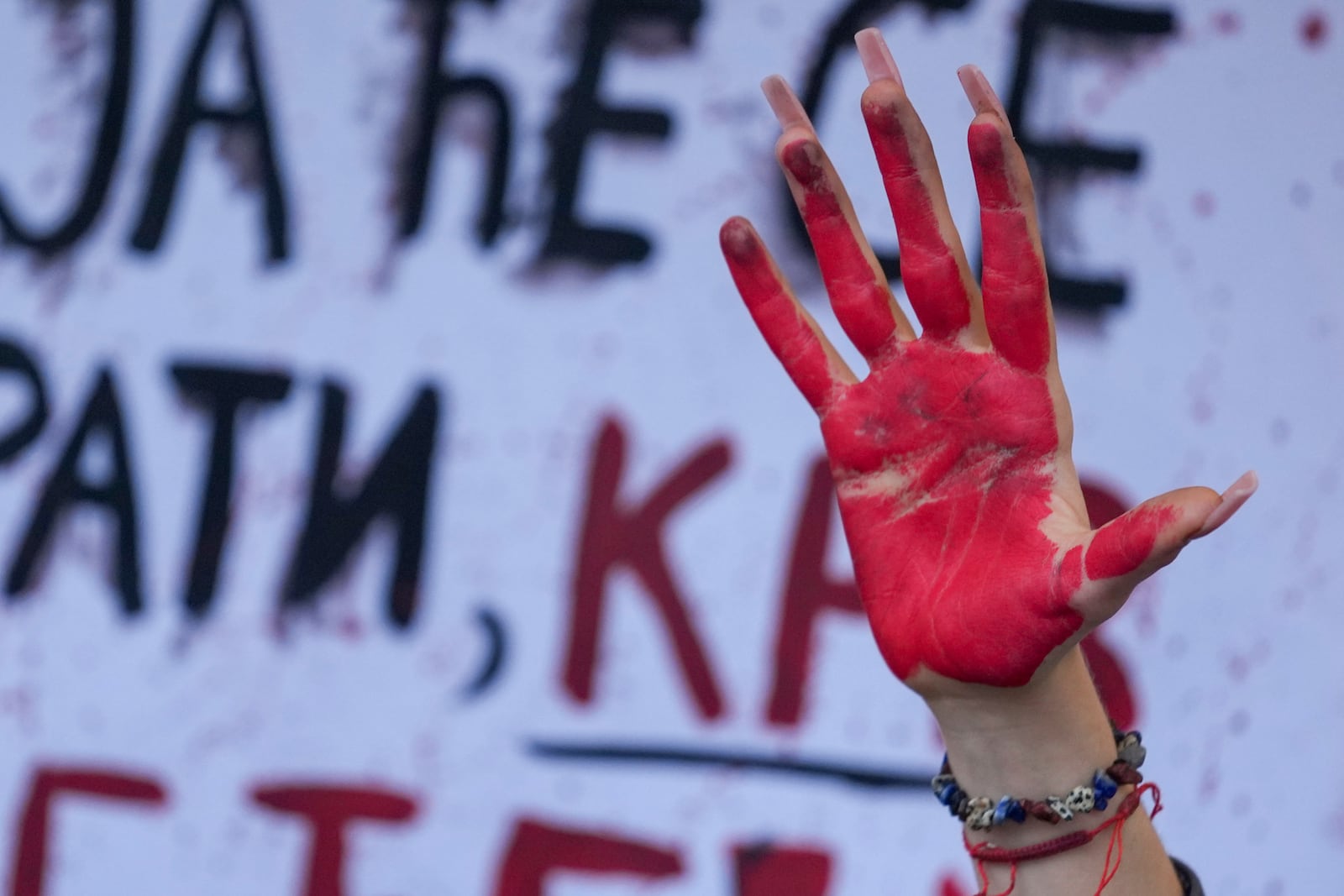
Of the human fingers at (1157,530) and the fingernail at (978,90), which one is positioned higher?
the fingernail at (978,90)

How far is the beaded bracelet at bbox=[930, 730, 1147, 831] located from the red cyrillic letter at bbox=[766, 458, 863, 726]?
741 millimetres

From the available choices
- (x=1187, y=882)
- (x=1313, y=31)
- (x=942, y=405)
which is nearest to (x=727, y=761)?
(x=1187, y=882)

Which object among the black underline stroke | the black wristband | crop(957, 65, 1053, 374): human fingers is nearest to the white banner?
the black underline stroke

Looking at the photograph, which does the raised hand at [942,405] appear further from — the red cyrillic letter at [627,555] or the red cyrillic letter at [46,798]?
the red cyrillic letter at [46,798]

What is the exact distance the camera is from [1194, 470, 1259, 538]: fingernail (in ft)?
1.79

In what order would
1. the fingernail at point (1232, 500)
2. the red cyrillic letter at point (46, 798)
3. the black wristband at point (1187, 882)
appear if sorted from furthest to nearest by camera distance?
the red cyrillic letter at point (46, 798) < the black wristband at point (1187, 882) < the fingernail at point (1232, 500)

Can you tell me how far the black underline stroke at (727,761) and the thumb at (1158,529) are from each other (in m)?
0.94

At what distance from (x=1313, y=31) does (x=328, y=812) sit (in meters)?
1.59

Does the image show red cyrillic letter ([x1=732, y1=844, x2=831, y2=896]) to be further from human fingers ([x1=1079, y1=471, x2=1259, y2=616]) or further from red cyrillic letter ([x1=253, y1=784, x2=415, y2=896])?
human fingers ([x1=1079, y1=471, x2=1259, y2=616])

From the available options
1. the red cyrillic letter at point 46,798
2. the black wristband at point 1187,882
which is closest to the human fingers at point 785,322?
the black wristband at point 1187,882

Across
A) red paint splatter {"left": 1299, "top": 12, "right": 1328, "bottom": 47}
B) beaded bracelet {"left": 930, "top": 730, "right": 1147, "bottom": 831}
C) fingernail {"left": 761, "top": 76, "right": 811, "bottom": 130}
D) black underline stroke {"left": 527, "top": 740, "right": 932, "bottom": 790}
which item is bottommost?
black underline stroke {"left": 527, "top": 740, "right": 932, "bottom": 790}

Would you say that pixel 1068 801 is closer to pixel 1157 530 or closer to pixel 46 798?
pixel 1157 530

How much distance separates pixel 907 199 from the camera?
0.72 meters

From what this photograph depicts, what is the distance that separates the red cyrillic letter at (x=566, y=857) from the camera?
1.48 metres
